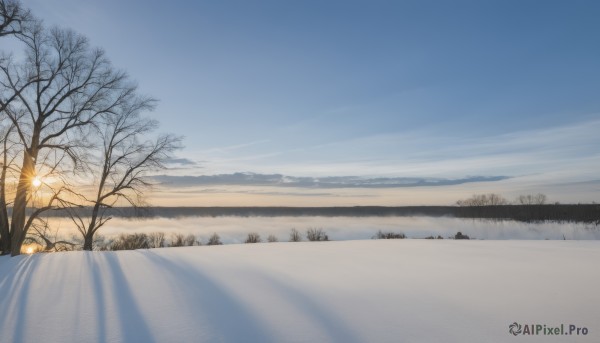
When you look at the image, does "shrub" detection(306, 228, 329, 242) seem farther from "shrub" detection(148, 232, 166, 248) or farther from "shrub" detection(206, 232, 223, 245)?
"shrub" detection(148, 232, 166, 248)

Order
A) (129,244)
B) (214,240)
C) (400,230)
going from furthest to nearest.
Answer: (400,230) < (214,240) < (129,244)

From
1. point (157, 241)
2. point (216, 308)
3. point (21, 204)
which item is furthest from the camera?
point (157, 241)

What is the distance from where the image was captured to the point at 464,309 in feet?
13.1

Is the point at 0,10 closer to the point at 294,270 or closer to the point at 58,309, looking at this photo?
the point at 58,309

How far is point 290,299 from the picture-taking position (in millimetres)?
4355

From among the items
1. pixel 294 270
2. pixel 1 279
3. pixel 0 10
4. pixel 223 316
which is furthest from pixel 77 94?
pixel 223 316

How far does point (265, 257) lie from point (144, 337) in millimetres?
4427

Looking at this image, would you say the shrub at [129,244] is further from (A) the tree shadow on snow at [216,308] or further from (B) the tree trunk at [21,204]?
(A) the tree shadow on snow at [216,308]

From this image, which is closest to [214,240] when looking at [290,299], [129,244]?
[129,244]

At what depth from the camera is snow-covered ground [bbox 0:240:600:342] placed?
11.0ft

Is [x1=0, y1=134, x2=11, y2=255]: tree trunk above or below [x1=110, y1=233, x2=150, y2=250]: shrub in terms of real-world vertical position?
above

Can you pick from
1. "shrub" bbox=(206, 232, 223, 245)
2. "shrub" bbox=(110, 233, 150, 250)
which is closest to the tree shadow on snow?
"shrub" bbox=(110, 233, 150, 250)

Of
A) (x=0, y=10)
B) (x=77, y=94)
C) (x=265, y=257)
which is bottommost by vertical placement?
(x=265, y=257)

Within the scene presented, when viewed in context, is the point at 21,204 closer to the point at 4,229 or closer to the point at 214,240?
the point at 4,229
